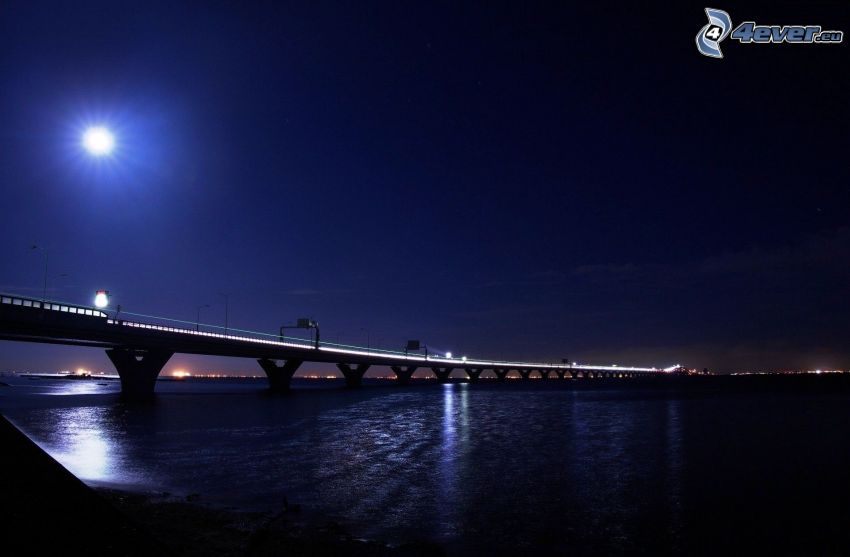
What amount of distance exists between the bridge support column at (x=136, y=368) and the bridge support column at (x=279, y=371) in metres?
49.0

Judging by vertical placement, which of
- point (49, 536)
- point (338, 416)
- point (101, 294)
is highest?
point (101, 294)

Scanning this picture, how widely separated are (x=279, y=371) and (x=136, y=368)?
54.1 metres

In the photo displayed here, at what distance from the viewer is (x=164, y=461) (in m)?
27.8

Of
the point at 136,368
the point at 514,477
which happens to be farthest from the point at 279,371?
the point at 514,477

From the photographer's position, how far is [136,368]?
82.1 meters

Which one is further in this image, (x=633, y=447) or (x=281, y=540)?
(x=633, y=447)

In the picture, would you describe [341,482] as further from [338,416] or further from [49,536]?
[338,416]

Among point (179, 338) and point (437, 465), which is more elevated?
point (179, 338)

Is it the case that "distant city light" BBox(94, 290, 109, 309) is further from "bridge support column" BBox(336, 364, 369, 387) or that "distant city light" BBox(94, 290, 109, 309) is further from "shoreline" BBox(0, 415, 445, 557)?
"bridge support column" BBox(336, 364, 369, 387)

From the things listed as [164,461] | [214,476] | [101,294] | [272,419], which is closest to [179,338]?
[101,294]

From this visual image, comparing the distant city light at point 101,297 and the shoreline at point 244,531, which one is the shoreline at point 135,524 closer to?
the shoreline at point 244,531

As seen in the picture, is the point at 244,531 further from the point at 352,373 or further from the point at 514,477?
the point at 352,373

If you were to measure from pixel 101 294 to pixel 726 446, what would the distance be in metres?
83.9

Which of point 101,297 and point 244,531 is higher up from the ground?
point 101,297
